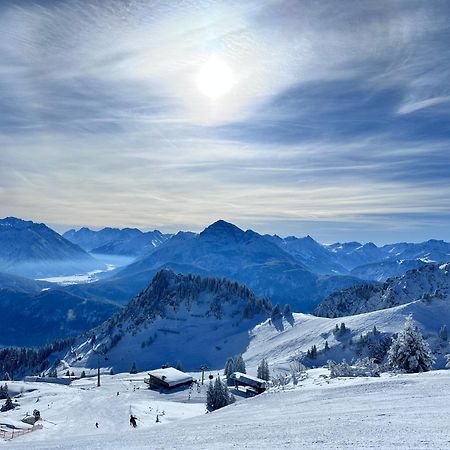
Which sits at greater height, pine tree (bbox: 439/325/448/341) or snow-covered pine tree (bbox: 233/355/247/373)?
pine tree (bbox: 439/325/448/341)

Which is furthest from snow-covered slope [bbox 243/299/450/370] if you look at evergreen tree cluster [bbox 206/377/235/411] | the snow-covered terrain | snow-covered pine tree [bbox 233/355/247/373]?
the snow-covered terrain

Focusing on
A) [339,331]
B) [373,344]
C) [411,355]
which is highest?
[411,355]

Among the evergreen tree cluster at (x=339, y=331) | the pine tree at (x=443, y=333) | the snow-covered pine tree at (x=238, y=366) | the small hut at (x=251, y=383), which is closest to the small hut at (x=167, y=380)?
the small hut at (x=251, y=383)

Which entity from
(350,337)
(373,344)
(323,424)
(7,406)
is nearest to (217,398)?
(7,406)

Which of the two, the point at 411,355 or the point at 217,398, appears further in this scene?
the point at 217,398

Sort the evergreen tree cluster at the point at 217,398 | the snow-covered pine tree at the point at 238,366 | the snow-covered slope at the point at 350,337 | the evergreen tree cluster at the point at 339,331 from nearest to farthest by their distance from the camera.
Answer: the evergreen tree cluster at the point at 217,398 → the snow-covered pine tree at the point at 238,366 → the snow-covered slope at the point at 350,337 → the evergreen tree cluster at the point at 339,331

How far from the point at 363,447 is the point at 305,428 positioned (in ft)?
18.9

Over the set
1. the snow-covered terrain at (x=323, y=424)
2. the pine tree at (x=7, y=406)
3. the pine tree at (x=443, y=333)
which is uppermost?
the snow-covered terrain at (x=323, y=424)

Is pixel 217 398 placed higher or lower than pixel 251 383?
higher

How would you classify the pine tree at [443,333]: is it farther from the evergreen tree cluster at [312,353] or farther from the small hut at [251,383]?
the small hut at [251,383]

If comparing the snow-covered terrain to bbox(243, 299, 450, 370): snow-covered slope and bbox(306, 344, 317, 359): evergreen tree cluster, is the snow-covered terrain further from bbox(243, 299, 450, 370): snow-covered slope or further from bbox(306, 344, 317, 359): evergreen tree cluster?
bbox(306, 344, 317, 359): evergreen tree cluster

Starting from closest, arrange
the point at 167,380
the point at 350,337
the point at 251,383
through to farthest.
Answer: the point at 251,383 < the point at 167,380 < the point at 350,337

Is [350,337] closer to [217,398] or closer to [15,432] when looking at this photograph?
[217,398]

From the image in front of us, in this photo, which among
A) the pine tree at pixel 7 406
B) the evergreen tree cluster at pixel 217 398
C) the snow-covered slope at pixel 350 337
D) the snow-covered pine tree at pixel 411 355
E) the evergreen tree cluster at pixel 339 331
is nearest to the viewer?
the snow-covered pine tree at pixel 411 355
